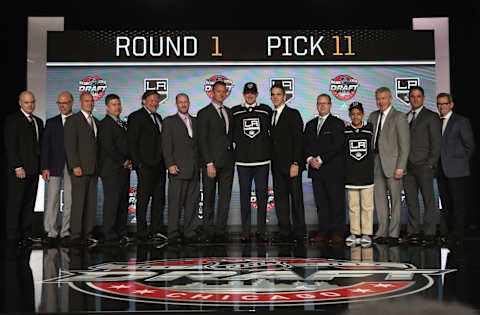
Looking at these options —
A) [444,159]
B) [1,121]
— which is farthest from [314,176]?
[1,121]

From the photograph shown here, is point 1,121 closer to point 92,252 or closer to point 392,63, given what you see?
point 92,252

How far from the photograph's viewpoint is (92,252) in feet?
14.6

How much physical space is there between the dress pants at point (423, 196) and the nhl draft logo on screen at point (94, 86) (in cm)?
385

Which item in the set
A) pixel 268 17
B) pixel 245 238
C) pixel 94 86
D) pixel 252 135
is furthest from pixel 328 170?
pixel 94 86

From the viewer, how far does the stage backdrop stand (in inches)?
273

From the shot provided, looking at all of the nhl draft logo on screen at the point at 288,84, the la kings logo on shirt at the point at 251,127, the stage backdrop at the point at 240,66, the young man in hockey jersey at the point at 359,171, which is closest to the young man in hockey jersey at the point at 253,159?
the la kings logo on shirt at the point at 251,127

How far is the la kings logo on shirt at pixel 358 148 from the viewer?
5145 mm

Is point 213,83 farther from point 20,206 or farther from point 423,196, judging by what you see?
point 423,196

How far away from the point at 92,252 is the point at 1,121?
10.5 feet

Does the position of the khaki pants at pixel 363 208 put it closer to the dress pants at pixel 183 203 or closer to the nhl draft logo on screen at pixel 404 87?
the dress pants at pixel 183 203

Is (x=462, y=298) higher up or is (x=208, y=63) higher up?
(x=208, y=63)

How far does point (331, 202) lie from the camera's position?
5.18 metres

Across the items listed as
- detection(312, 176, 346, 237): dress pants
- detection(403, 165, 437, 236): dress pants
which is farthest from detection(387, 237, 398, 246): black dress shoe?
detection(312, 176, 346, 237): dress pants

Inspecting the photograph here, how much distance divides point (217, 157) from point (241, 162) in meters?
0.24
